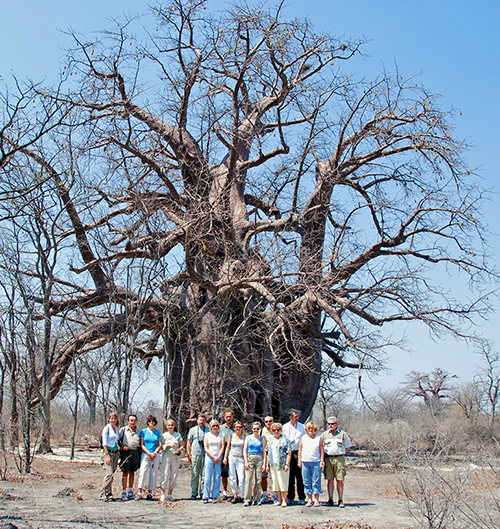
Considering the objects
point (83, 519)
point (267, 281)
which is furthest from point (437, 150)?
point (83, 519)

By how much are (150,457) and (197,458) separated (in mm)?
565

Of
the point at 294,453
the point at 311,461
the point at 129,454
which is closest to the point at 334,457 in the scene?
the point at 311,461

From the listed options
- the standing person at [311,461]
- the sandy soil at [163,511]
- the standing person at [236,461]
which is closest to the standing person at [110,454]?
the sandy soil at [163,511]

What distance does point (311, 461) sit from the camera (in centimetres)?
625

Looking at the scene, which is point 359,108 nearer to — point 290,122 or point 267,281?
point 290,122

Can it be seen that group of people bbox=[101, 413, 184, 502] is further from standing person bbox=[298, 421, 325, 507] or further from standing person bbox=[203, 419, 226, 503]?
standing person bbox=[298, 421, 325, 507]

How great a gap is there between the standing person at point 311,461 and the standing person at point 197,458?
1.20 metres

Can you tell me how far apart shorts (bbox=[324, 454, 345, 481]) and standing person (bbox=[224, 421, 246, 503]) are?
3.14 ft

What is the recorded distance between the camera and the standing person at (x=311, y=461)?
6132 millimetres

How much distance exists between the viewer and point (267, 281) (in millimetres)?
10172

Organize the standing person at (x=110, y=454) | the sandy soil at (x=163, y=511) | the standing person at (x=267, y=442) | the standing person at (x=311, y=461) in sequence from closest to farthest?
1. the sandy soil at (x=163, y=511)
2. the standing person at (x=311, y=461)
3. the standing person at (x=110, y=454)
4. the standing person at (x=267, y=442)

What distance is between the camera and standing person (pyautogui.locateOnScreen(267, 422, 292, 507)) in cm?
617

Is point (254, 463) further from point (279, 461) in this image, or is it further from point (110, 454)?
point (110, 454)

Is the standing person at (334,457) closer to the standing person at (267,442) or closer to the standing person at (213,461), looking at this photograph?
the standing person at (267,442)
